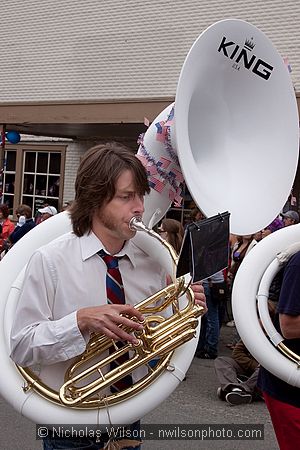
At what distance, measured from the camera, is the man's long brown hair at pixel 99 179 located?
204 cm

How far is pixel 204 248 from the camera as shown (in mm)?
1980

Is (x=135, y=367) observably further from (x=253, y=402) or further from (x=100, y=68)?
(x=100, y=68)

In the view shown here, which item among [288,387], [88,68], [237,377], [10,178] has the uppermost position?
[88,68]

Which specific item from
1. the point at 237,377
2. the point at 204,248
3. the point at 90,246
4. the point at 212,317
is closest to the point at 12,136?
the point at 212,317

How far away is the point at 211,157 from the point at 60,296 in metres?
1.00

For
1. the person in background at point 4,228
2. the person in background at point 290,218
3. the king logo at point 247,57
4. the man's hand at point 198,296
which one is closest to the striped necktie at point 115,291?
the man's hand at point 198,296

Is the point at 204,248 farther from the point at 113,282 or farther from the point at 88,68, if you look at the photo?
the point at 88,68

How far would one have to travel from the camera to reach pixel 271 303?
9.77ft

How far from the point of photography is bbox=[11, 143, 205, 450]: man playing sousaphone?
1897 millimetres

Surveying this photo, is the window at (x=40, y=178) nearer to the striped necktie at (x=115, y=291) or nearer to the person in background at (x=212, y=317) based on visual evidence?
the person in background at (x=212, y=317)

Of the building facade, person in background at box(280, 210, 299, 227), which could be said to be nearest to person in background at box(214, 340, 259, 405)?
person in background at box(280, 210, 299, 227)

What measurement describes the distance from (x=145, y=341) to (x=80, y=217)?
1.48 feet

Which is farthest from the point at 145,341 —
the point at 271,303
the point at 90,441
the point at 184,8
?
the point at 184,8

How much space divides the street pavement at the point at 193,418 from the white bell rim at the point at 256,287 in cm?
163
